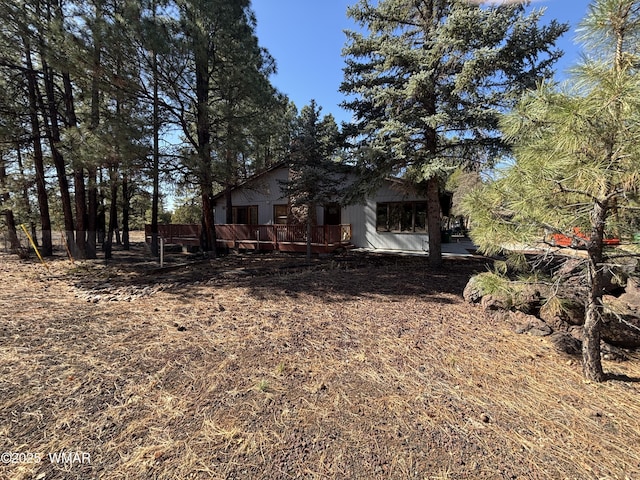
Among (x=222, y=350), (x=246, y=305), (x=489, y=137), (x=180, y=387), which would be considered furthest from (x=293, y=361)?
(x=489, y=137)

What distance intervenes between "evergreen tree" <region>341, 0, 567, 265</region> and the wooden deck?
14.8 feet

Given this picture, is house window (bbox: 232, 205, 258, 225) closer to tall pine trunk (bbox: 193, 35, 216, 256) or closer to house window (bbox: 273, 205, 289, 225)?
house window (bbox: 273, 205, 289, 225)

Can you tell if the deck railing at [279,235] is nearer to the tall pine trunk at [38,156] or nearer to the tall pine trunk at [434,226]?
the tall pine trunk at [434,226]

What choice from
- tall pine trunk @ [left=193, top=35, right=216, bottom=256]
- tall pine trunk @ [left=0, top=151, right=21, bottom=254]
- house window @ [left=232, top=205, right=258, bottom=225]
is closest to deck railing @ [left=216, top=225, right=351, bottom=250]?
house window @ [left=232, top=205, right=258, bottom=225]

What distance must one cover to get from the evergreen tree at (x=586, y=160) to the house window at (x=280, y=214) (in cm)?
1319

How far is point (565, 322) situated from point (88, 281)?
367 inches

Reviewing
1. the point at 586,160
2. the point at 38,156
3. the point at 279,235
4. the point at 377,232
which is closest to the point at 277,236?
the point at 279,235

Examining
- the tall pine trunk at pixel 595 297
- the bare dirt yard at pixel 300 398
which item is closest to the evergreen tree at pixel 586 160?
the tall pine trunk at pixel 595 297

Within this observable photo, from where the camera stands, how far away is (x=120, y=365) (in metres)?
2.83

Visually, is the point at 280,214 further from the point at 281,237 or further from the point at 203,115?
the point at 203,115

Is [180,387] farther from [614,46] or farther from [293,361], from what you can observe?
[614,46]

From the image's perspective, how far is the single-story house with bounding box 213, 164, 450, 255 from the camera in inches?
490

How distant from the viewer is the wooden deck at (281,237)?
12367mm

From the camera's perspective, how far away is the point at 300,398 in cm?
235
